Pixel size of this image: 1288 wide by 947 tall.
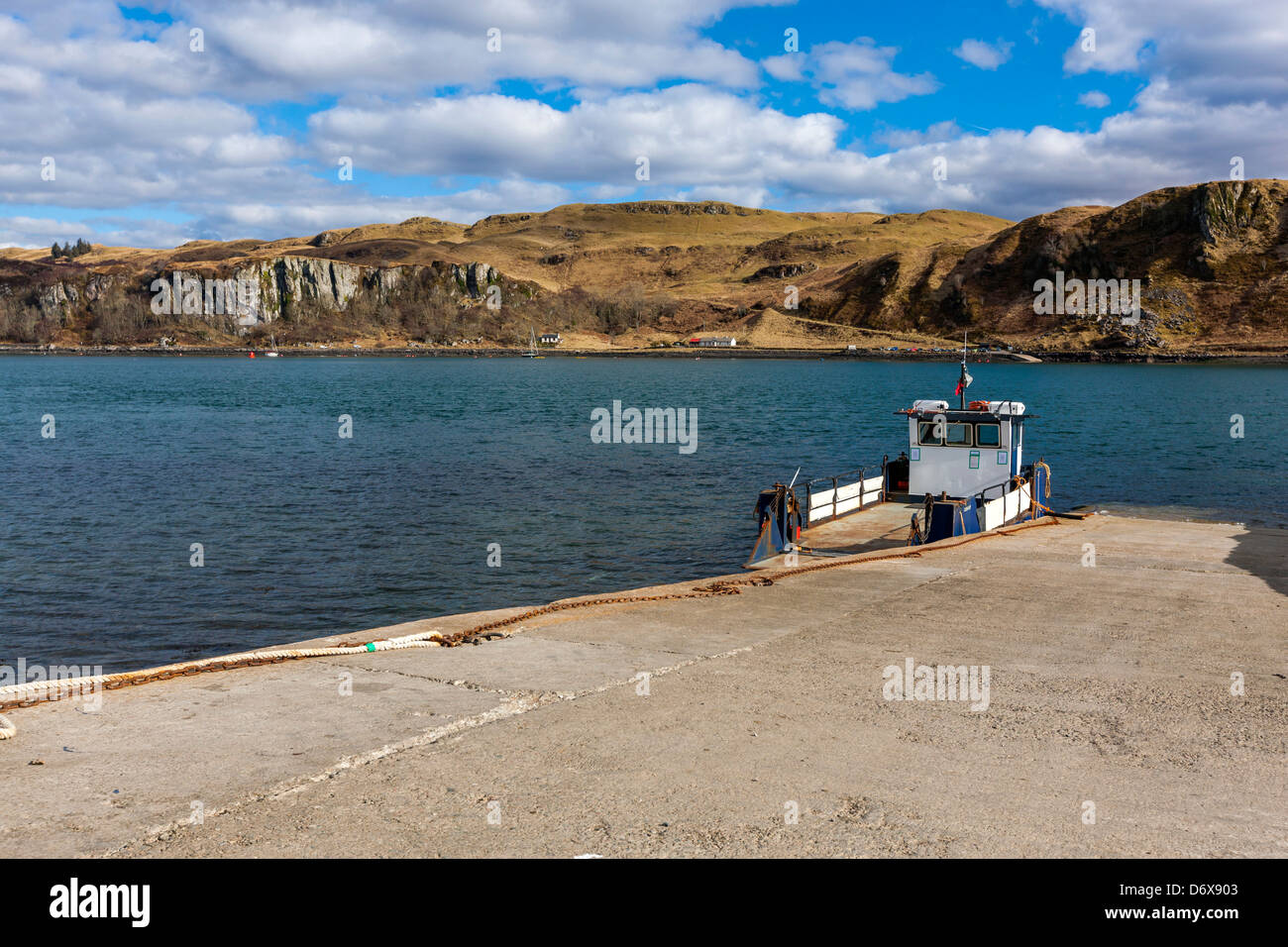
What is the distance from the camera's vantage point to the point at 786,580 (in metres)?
18.2

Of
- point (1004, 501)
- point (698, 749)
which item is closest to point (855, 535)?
point (1004, 501)

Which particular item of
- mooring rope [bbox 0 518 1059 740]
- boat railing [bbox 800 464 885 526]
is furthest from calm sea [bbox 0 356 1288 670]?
mooring rope [bbox 0 518 1059 740]

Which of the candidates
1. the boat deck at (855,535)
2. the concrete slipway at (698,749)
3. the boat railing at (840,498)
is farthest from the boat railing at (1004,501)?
the concrete slipway at (698,749)

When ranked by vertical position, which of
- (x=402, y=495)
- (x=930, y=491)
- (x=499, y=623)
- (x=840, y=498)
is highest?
(x=930, y=491)

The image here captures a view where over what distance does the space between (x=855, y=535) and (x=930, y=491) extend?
4.32 m

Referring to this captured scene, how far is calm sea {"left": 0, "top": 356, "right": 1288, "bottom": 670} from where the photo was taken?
74.8 feet

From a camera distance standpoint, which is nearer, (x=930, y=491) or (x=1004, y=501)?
(x=1004, y=501)

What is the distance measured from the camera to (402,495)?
126 feet

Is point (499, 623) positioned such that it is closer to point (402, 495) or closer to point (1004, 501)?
point (1004, 501)

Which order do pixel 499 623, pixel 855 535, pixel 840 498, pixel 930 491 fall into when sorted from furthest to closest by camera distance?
1. pixel 930 491
2. pixel 840 498
3. pixel 855 535
4. pixel 499 623
